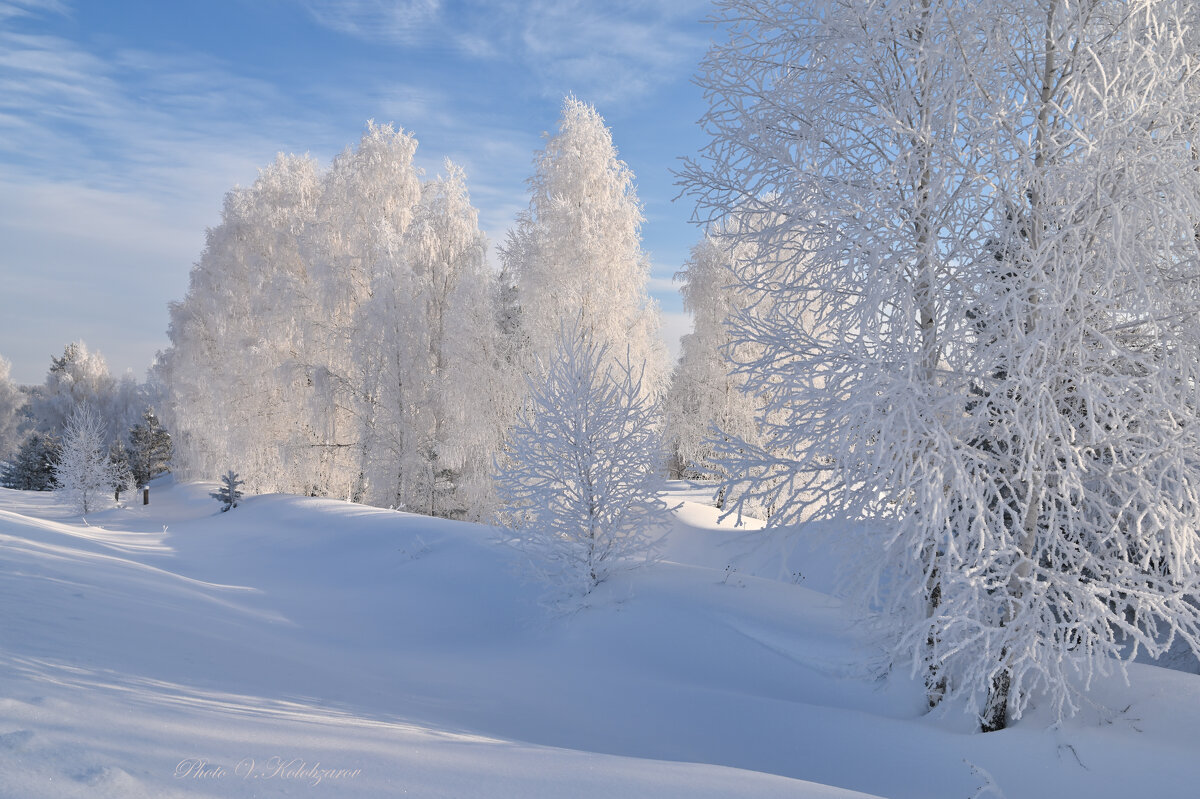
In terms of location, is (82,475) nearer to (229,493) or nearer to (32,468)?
(229,493)

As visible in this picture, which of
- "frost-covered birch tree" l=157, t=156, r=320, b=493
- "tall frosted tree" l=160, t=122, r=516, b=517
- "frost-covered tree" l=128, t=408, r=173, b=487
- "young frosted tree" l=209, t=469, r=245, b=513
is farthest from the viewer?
"frost-covered tree" l=128, t=408, r=173, b=487

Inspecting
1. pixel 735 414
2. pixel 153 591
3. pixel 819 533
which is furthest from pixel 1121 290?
pixel 735 414

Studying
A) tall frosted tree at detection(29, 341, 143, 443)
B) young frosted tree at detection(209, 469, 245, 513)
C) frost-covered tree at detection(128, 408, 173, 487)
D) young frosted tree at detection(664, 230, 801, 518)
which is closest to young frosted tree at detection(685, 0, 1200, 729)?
young frosted tree at detection(664, 230, 801, 518)

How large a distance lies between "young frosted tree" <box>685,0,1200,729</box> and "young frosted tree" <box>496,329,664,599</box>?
3089 millimetres

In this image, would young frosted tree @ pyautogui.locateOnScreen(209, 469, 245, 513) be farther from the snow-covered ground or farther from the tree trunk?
the tree trunk

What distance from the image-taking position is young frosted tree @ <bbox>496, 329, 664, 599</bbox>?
27.9 feet

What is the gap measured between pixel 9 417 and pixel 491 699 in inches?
2696

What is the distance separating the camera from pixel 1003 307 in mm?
4191

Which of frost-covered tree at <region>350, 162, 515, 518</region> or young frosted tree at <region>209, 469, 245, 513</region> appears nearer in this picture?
frost-covered tree at <region>350, 162, 515, 518</region>

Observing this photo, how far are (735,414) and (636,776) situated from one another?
17.2 metres

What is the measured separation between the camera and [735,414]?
20.0m

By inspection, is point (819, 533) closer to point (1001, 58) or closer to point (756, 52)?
point (1001, 58)

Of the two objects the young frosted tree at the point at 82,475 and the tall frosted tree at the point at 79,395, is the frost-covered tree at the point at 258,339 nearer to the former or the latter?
the young frosted tree at the point at 82,475

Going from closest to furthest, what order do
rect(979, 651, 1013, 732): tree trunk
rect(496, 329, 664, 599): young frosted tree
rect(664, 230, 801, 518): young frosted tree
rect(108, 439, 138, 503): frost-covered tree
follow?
rect(979, 651, 1013, 732): tree trunk → rect(496, 329, 664, 599): young frosted tree → rect(664, 230, 801, 518): young frosted tree → rect(108, 439, 138, 503): frost-covered tree
